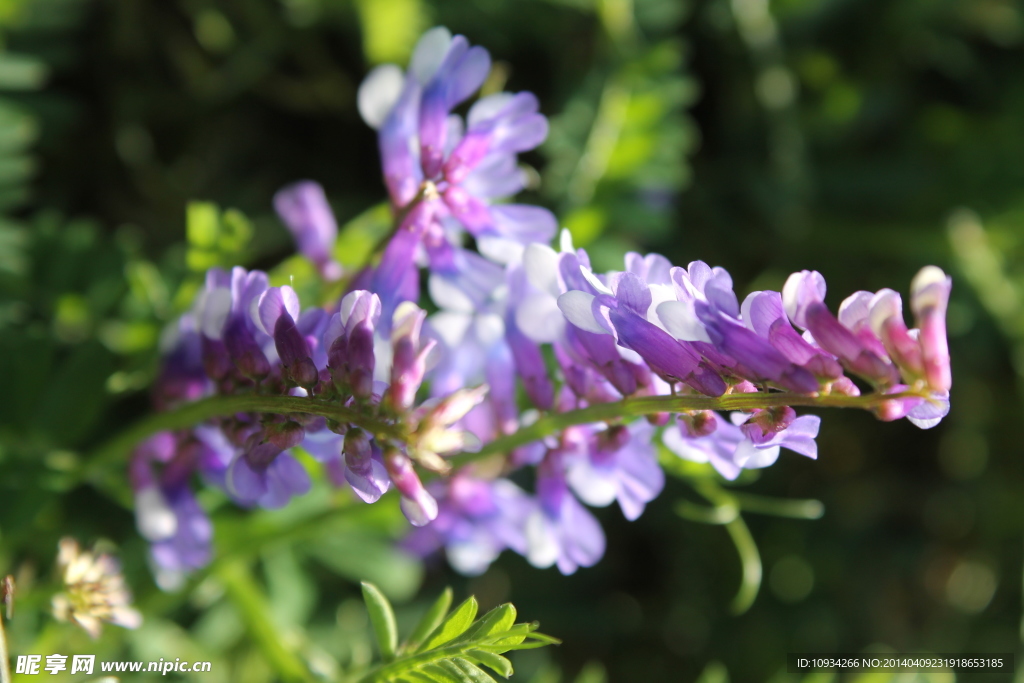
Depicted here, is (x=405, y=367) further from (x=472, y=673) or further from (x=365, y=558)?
(x=365, y=558)

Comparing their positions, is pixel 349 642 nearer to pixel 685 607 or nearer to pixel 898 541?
pixel 685 607

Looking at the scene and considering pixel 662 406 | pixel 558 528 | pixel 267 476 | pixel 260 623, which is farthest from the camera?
pixel 260 623

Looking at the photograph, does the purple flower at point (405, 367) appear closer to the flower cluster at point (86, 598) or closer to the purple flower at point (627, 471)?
the purple flower at point (627, 471)

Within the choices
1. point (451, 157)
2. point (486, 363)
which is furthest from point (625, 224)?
point (451, 157)

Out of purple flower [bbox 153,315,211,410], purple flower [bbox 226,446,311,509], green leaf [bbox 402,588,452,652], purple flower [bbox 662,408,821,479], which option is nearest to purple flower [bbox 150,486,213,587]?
purple flower [bbox 153,315,211,410]

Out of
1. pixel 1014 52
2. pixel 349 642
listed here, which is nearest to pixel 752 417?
pixel 349 642

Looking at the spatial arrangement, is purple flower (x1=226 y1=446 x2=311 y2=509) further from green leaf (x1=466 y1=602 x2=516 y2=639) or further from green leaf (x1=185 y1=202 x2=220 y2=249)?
green leaf (x1=185 y1=202 x2=220 y2=249)

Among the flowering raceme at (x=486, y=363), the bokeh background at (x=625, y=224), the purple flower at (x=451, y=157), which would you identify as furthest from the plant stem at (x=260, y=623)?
the purple flower at (x=451, y=157)
